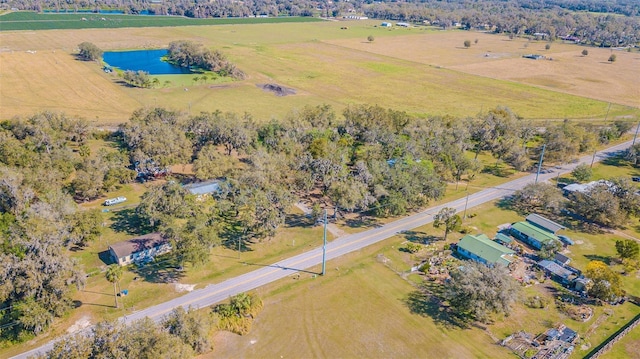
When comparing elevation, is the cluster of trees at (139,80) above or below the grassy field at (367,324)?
above

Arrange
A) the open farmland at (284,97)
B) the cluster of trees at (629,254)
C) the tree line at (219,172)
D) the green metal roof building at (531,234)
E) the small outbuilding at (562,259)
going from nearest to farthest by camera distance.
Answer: the tree line at (219,172) → the cluster of trees at (629,254) → the small outbuilding at (562,259) → the green metal roof building at (531,234) → the open farmland at (284,97)

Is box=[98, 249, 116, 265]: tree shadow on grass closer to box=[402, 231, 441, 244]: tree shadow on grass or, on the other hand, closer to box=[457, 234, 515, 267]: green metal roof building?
box=[402, 231, 441, 244]: tree shadow on grass

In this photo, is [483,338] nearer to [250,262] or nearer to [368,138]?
[250,262]

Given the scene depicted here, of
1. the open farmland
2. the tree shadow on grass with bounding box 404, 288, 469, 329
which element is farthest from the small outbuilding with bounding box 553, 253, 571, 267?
the open farmland

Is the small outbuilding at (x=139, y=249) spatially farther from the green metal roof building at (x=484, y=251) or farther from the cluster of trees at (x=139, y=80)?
the cluster of trees at (x=139, y=80)

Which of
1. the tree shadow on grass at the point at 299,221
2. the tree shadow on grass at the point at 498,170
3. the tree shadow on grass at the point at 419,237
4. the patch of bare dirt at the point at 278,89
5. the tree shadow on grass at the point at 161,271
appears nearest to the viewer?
the tree shadow on grass at the point at 161,271

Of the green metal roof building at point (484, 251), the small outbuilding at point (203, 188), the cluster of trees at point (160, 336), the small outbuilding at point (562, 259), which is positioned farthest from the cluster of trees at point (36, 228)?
the small outbuilding at point (562, 259)

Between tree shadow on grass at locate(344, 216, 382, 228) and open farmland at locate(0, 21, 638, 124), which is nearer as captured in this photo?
tree shadow on grass at locate(344, 216, 382, 228)

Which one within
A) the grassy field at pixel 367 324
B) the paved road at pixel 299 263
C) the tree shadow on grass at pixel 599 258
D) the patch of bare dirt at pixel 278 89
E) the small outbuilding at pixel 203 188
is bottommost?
the grassy field at pixel 367 324
